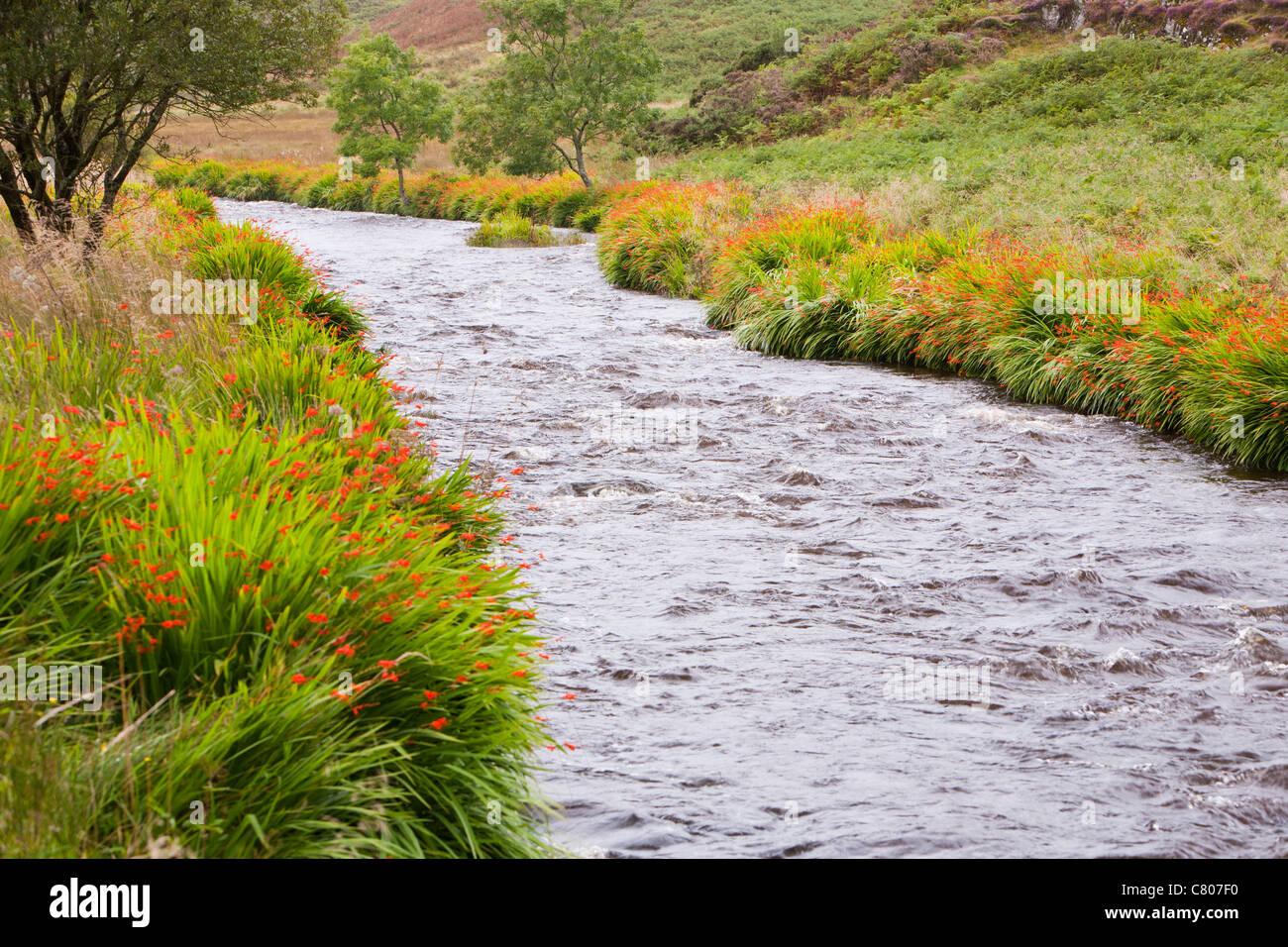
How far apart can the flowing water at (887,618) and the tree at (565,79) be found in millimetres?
18238

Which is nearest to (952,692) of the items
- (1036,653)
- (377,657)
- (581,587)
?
(1036,653)

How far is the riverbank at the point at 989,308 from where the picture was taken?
920 cm

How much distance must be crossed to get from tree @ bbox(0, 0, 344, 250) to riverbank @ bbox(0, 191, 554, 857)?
6.43 meters

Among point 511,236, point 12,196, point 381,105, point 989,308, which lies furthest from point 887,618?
point 381,105

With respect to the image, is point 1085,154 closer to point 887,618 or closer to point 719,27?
point 887,618

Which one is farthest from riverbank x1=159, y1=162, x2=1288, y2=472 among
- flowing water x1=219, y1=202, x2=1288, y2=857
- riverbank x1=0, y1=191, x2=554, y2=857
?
riverbank x1=0, y1=191, x2=554, y2=857

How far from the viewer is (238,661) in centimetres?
335

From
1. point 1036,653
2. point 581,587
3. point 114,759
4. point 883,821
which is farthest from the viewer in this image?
point 581,587

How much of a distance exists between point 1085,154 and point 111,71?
16602mm

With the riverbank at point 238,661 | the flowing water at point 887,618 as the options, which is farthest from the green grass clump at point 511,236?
the riverbank at point 238,661

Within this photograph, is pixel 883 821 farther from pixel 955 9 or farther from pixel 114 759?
pixel 955 9

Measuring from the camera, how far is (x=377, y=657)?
354 cm

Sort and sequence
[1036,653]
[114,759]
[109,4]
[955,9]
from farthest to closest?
[955,9]
[109,4]
[1036,653]
[114,759]
